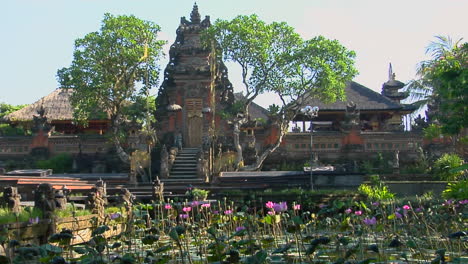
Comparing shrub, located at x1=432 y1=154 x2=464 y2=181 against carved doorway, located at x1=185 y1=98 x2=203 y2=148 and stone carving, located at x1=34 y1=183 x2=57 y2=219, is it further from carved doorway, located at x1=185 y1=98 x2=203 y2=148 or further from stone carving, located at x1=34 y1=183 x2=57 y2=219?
stone carving, located at x1=34 y1=183 x2=57 y2=219

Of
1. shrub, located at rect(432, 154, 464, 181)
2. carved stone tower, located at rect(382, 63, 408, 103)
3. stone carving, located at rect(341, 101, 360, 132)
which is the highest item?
carved stone tower, located at rect(382, 63, 408, 103)

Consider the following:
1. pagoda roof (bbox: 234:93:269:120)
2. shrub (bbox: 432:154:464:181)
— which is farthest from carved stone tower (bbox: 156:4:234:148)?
shrub (bbox: 432:154:464:181)

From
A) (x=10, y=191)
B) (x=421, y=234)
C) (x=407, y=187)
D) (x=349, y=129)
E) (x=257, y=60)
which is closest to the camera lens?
(x=421, y=234)

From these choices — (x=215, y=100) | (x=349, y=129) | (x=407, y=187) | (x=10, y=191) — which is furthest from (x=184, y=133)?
(x=10, y=191)

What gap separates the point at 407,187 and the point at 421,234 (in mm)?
8948

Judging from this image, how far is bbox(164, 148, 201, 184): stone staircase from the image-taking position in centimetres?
2321

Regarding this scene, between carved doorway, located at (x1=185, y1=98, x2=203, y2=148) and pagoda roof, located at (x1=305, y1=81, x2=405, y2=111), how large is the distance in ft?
26.2

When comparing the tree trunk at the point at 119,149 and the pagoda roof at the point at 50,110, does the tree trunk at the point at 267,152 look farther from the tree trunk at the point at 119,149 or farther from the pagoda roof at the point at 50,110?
the pagoda roof at the point at 50,110

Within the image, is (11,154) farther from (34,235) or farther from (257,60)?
(34,235)

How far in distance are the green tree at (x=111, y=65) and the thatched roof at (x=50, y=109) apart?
29.3 feet

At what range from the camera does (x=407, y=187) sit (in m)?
19.1

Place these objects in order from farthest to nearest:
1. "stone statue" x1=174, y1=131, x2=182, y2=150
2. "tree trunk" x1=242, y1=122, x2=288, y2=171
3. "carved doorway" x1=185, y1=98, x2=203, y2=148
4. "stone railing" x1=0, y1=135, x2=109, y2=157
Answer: "stone railing" x1=0, y1=135, x2=109, y2=157
"carved doorway" x1=185, y1=98, x2=203, y2=148
"stone statue" x1=174, y1=131, x2=182, y2=150
"tree trunk" x1=242, y1=122, x2=288, y2=171

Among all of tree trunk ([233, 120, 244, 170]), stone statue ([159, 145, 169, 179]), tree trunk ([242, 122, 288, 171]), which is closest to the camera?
stone statue ([159, 145, 169, 179])

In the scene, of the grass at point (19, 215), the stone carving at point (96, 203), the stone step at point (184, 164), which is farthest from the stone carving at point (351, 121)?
the grass at point (19, 215)
